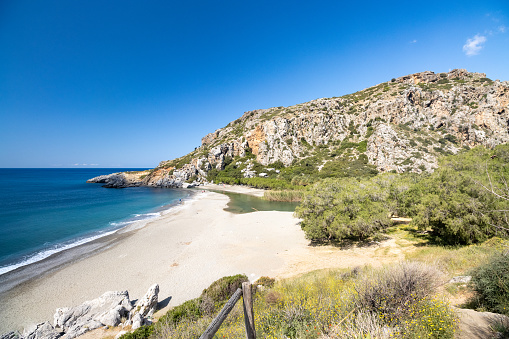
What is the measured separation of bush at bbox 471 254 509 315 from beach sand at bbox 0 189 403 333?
8.59m

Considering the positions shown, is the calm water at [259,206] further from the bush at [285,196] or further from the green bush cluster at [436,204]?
the green bush cluster at [436,204]

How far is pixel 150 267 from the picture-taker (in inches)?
691

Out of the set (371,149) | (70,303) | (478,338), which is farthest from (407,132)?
(70,303)

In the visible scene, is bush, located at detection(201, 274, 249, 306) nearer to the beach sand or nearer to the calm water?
the beach sand

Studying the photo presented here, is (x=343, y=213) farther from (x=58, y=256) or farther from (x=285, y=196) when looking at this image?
(x=285, y=196)

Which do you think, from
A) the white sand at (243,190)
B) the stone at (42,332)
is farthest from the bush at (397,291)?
the white sand at (243,190)

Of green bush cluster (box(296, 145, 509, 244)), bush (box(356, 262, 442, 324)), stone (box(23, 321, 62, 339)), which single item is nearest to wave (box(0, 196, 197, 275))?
stone (box(23, 321, 62, 339))

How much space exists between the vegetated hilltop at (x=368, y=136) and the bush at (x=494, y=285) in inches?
2337

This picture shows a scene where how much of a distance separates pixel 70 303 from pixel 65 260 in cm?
904

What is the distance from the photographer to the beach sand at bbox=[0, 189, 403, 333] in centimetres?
1330

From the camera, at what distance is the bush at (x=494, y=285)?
18.9 feet

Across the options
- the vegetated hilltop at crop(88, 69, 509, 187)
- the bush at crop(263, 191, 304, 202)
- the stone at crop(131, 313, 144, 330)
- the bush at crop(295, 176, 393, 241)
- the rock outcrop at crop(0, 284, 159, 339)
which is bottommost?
the bush at crop(263, 191, 304, 202)

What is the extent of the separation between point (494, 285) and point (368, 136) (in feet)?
303

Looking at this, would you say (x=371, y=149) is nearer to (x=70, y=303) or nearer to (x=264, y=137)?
(x=264, y=137)
